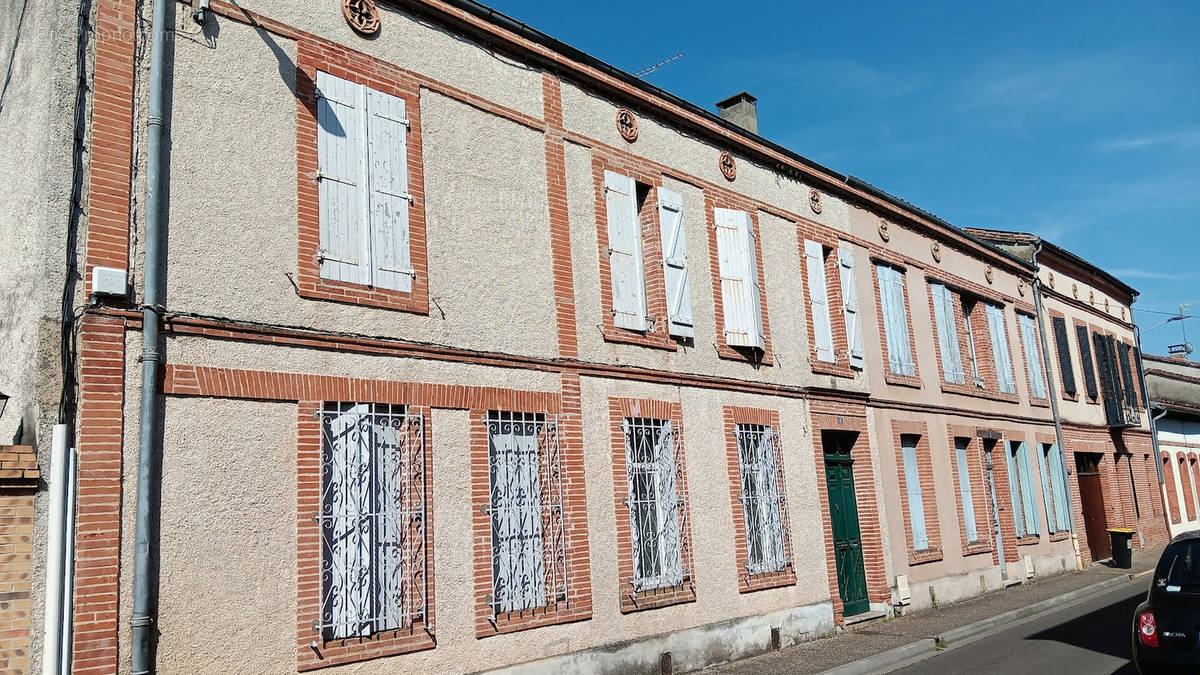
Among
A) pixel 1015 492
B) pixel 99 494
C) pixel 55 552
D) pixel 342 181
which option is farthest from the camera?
pixel 1015 492

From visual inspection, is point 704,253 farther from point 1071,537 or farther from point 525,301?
point 1071,537

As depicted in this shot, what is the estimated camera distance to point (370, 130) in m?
8.45

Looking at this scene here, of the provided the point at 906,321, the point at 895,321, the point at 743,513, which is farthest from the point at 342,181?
the point at 906,321

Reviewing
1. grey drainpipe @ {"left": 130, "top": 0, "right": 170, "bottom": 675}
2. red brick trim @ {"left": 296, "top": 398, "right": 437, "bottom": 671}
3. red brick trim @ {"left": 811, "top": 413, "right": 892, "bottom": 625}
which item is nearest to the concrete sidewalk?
red brick trim @ {"left": 811, "top": 413, "right": 892, "bottom": 625}

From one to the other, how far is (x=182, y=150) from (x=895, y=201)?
12.9 m

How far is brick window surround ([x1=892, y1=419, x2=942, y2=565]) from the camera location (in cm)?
1460

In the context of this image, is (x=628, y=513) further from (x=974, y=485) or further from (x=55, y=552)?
(x=974, y=485)

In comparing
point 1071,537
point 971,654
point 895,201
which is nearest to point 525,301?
point 971,654

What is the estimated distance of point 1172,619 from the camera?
7.30 m

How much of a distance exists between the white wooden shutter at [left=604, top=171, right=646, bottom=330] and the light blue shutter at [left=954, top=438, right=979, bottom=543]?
28.6 ft

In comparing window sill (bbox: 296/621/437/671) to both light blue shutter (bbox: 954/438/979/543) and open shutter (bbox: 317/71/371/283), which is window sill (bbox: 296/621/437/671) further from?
light blue shutter (bbox: 954/438/979/543)

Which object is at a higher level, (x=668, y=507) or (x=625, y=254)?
(x=625, y=254)

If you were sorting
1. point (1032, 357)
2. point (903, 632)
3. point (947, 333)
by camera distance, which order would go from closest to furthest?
point (903, 632)
point (947, 333)
point (1032, 357)

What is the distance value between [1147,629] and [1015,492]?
11.4 metres
